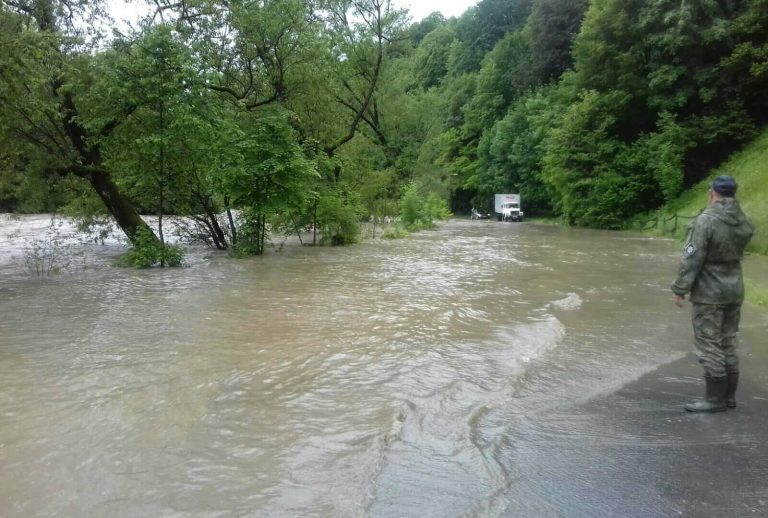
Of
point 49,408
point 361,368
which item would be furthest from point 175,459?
point 361,368

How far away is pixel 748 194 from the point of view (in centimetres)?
2466

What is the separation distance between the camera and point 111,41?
1705 cm

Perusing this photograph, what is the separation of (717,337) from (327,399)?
11.9ft

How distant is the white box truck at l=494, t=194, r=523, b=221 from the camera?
55.0m

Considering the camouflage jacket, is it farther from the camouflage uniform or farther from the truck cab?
the truck cab

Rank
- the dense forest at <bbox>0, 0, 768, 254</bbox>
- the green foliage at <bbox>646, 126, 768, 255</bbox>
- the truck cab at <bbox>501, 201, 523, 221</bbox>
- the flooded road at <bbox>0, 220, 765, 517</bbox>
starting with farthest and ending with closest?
the truck cab at <bbox>501, 201, 523, 221</bbox> → the green foliage at <bbox>646, 126, 768, 255</bbox> → the dense forest at <bbox>0, 0, 768, 254</bbox> → the flooded road at <bbox>0, 220, 765, 517</bbox>

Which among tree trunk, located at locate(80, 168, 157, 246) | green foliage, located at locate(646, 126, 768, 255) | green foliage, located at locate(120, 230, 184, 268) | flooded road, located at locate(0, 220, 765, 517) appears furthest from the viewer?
green foliage, located at locate(646, 126, 768, 255)

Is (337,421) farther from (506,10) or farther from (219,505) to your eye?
(506,10)

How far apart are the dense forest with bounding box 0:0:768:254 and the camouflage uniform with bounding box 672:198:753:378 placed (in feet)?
40.1

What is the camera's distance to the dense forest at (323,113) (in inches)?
613

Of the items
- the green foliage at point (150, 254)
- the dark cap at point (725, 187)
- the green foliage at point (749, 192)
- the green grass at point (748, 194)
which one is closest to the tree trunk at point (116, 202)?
the green foliage at point (150, 254)

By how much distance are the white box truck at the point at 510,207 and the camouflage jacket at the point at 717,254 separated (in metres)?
50.6

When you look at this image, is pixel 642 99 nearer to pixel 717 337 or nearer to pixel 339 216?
pixel 339 216

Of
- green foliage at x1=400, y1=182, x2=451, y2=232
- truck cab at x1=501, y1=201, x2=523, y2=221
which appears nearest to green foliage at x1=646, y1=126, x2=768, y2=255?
green foliage at x1=400, y1=182, x2=451, y2=232
